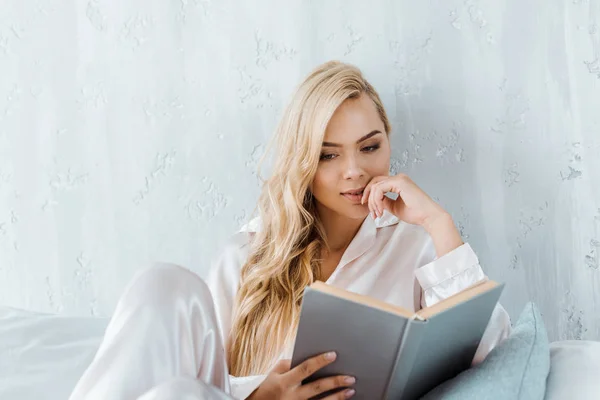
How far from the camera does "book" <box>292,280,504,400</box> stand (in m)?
1.01

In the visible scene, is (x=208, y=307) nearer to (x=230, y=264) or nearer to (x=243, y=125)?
(x=230, y=264)

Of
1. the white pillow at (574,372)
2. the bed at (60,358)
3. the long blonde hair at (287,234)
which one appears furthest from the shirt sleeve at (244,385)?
the white pillow at (574,372)

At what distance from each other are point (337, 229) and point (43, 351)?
0.70 m

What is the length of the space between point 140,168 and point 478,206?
0.87 meters

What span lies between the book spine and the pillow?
53mm

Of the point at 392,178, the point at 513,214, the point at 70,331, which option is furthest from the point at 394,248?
the point at 70,331

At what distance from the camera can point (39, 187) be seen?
6.29ft

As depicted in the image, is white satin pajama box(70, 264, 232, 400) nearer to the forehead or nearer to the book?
the book

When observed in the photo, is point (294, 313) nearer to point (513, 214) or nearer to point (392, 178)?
point (392, 178)

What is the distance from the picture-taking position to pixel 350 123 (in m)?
1.49

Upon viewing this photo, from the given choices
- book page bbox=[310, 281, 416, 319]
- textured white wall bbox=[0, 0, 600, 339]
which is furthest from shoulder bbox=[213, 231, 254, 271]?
book page bbox=[310, 281, 416, 319]

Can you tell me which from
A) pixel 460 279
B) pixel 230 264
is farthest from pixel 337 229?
pixel 460 279

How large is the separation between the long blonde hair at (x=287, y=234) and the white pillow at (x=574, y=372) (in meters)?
0.57

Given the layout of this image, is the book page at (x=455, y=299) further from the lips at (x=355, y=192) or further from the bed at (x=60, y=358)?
the lips at (x=355, y=192)
